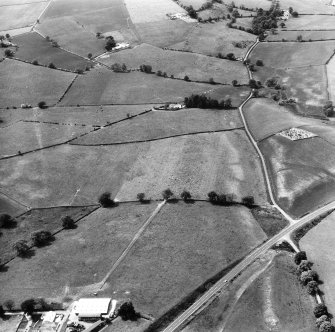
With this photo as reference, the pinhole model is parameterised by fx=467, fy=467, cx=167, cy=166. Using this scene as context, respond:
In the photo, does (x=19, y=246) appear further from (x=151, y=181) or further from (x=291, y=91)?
(x=291, y=91)

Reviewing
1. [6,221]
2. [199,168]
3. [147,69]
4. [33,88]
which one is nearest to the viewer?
[6,221]

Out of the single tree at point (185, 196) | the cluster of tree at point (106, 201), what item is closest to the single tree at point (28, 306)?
the cluster of tree at point (106, 201)

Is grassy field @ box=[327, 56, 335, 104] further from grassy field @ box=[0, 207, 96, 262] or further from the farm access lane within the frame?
grassy field @ box=[0, 207, 96, 262]

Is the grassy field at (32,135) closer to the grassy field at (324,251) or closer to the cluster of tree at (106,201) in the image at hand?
the cluster of tree at (106,201)

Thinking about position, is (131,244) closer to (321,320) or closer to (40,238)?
(40,238)

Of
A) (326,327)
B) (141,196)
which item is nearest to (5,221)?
(141,196)

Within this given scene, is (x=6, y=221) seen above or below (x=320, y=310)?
above

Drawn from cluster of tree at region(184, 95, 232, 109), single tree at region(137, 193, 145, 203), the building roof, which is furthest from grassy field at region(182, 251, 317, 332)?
cluster of tree at region(184, 95, 232, 109)
